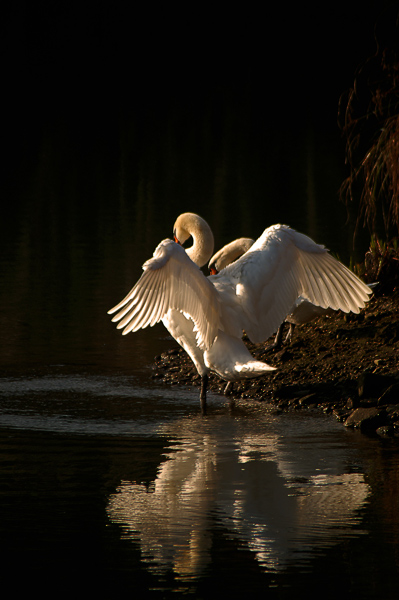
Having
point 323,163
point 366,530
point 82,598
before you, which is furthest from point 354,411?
point 323,163

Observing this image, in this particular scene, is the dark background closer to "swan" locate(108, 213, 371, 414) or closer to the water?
"swan" locate(108, 213, 371, 414)

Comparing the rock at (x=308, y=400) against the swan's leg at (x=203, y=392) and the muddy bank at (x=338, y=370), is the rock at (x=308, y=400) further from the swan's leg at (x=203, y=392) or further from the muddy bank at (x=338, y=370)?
the swan's leg at (x=203, y=392)

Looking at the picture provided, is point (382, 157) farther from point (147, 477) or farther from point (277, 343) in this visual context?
point (147, 477)

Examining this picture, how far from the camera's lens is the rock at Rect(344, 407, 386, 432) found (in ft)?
24.9

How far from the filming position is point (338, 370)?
901 centimetres

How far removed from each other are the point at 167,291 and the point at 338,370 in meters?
1.80

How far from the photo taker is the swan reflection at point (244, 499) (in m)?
5.23

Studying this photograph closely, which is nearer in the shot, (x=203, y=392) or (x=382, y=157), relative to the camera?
(x=203, y=392)

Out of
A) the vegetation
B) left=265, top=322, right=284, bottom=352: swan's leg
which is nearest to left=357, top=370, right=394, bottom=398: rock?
the vegetation

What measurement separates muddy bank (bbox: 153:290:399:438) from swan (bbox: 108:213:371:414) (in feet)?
1.59

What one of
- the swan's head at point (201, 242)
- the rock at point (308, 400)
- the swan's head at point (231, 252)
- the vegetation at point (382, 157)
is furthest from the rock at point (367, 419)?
the swan's head at point (231, 252)

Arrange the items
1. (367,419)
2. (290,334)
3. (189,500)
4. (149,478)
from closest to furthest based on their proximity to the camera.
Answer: (189,500) → (149,478) → (367,419) → (290,334)

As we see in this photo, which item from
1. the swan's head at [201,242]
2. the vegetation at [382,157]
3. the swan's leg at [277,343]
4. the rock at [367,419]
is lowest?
the rock at [367,419]

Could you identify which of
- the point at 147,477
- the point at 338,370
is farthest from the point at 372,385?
the point at 147,477
